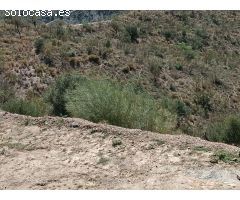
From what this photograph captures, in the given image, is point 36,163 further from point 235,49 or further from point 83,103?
point 235,49

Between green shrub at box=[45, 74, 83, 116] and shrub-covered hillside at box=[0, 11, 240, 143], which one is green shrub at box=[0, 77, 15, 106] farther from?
green shrub at box=[45, 74, 83, 116]

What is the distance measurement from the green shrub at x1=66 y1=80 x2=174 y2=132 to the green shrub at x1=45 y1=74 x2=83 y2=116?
137 inches

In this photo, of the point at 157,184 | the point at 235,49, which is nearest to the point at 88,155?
the point at 157,184

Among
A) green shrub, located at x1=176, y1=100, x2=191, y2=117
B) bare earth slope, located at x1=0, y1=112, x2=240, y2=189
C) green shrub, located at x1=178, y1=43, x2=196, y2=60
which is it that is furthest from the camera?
green shrub, located at x1=178, y1=43, x2=196, y2=60

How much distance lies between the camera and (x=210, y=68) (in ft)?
118

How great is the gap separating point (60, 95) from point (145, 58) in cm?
1629

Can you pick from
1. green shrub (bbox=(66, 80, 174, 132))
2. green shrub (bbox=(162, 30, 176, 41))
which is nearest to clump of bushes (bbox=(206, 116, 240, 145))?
green shrub (bbox=(66, 80, 174, 132))

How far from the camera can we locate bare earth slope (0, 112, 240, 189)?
8056 millimetres

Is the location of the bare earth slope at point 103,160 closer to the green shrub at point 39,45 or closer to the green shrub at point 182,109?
the green shrub at point 182,109

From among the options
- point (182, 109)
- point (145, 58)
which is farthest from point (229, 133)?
point (145, 58)

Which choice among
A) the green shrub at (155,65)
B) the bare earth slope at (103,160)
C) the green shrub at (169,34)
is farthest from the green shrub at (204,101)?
the bare earth slope at (103,160)

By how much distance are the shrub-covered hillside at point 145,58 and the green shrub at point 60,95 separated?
319cm

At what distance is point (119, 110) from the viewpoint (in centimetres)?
1260

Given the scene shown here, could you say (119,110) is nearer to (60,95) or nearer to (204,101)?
(60,95)
